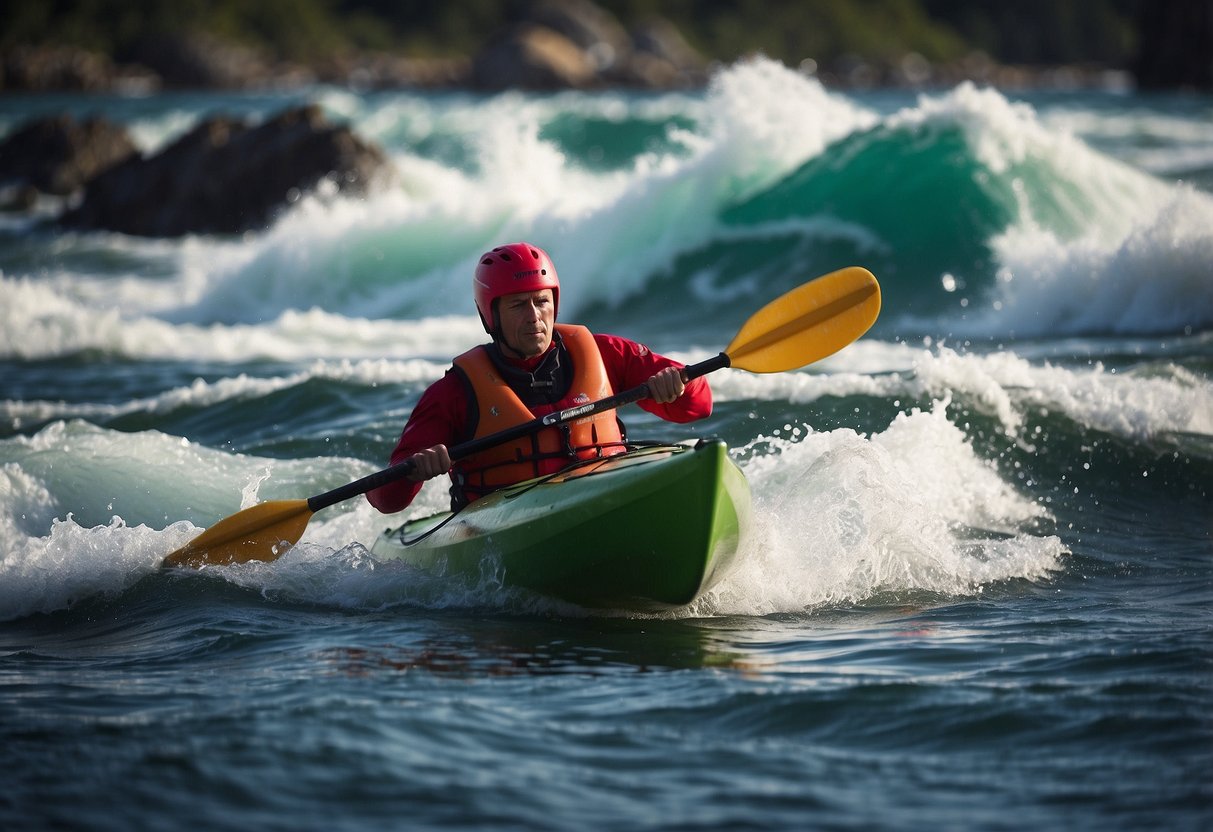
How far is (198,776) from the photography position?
4.34m

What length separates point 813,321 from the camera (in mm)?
7188

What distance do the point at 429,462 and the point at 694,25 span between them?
8535 cm

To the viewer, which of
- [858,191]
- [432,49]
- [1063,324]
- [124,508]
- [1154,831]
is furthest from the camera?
[432,49]

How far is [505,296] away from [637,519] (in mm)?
1135

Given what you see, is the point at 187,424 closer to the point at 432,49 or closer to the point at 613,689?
the point at 613,689

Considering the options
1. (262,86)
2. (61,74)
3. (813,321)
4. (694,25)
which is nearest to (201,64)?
(262,86)

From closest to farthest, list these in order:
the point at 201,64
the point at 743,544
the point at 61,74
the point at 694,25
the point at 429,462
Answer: the point at 743,544 < the point at 429,462 < the point at 61,74 < the point at 201,64 < the point at 694,25

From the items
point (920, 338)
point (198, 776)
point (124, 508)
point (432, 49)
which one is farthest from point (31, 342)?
point (432, 49)

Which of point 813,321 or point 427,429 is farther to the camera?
point 813,321

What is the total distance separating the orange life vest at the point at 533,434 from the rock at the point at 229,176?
14640 millimetres

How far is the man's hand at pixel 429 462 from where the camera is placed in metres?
6.10

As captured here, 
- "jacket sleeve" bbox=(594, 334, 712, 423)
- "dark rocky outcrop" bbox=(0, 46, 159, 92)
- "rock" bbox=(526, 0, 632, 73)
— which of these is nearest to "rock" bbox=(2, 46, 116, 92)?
"dark rocky outcrop" bbox=(0, 46, 159, 92)

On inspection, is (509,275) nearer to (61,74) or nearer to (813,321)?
(813,321)

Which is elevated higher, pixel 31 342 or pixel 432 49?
pixel 432 49
